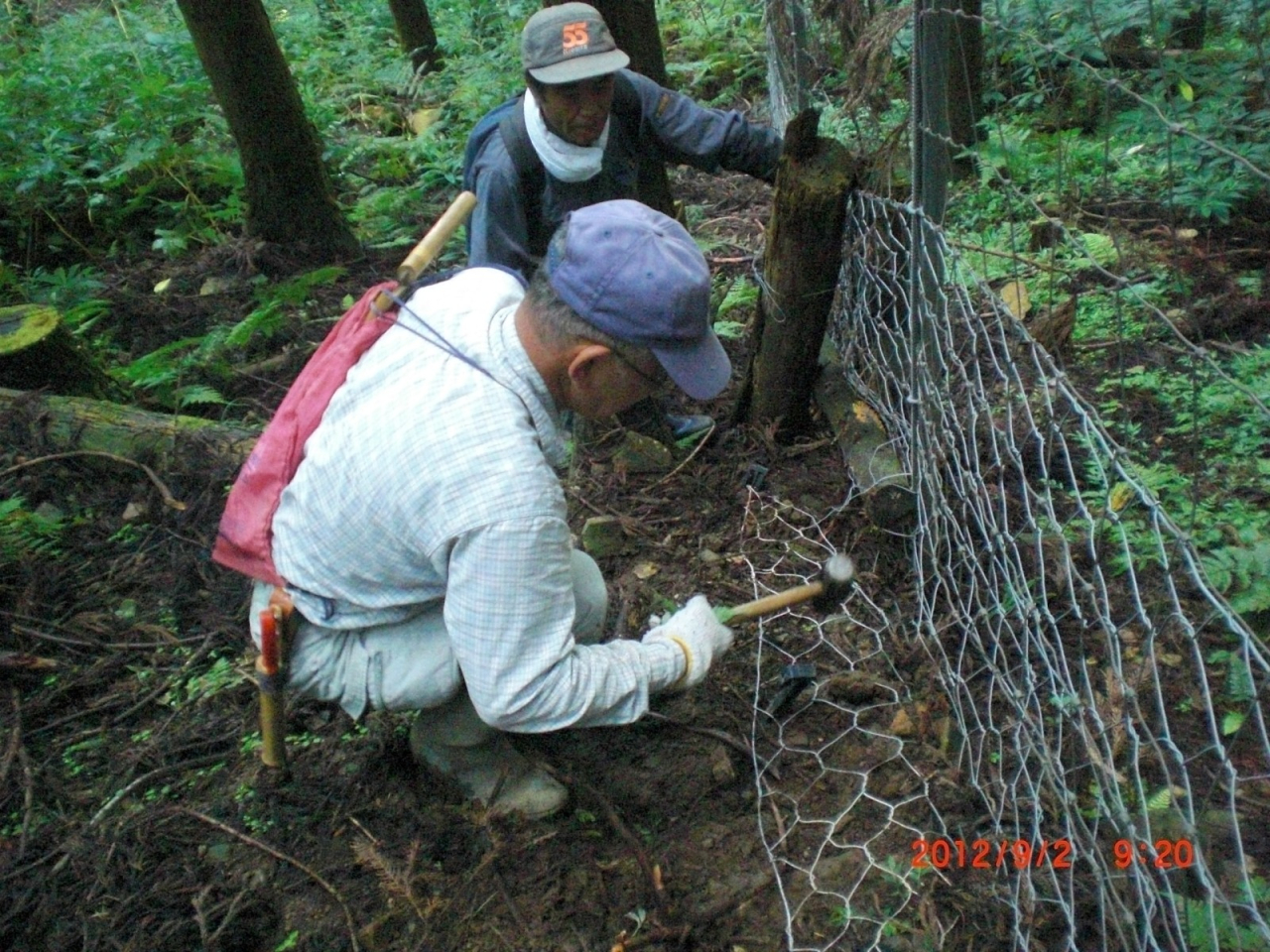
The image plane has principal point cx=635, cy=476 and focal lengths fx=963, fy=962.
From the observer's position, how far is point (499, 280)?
8.25 ft

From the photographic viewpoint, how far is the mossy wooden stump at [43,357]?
4590mm

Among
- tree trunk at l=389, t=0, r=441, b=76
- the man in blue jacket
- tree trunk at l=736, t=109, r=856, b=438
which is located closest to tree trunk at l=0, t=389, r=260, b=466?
the man in blue jacket

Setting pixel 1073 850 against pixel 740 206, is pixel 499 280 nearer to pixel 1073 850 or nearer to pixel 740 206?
pixel 1073 850

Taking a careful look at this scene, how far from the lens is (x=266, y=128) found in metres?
5.83

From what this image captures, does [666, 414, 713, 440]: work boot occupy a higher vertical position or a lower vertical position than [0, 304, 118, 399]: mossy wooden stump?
lower

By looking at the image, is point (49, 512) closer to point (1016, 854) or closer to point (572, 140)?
point (572, 140)

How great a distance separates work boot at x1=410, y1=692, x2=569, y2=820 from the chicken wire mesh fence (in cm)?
64

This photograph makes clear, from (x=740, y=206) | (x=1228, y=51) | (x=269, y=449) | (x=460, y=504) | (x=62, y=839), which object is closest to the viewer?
(x=460, y=504)

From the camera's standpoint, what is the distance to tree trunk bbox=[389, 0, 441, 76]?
945 centimetres

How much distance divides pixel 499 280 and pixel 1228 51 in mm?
3342

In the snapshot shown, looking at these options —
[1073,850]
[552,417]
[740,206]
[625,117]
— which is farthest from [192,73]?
[1073,850]

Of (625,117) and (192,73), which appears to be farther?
(192,73)

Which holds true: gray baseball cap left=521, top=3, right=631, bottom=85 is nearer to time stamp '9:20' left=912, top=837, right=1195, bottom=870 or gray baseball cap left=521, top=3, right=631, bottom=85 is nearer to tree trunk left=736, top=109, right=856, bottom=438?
tree trunk left=736, top=109, right=856, bottom=438

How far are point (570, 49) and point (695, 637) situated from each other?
218cm
